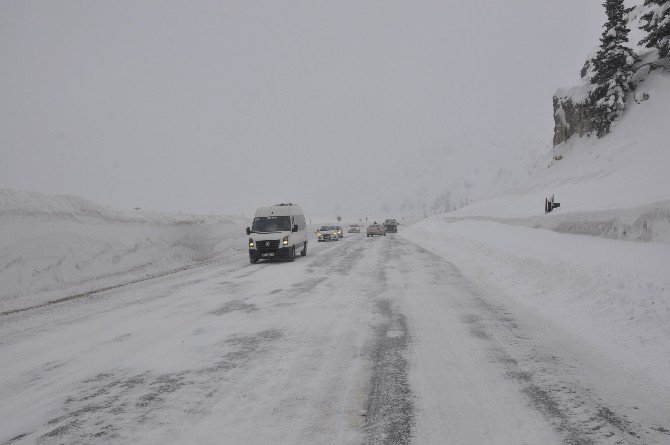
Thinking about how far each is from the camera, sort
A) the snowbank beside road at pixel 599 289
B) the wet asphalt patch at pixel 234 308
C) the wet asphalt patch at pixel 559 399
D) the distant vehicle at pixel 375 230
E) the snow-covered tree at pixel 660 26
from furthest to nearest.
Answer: the distant vehicle at pixel 375 230 < the snow-covered tree at pixel 660 26 < the wet asphalt patch at pixel 234 308 < the snowbank beside road at pixel 599 289 < the wet asphalt patch at pixel 559 399

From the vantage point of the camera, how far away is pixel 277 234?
18906 millimetres

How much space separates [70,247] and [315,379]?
40.8ft

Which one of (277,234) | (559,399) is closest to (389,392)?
(559,399)

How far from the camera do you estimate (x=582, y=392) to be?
14.0 ft

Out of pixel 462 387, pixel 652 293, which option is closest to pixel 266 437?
pixel 462 387

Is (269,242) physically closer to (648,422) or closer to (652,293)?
(652,293)

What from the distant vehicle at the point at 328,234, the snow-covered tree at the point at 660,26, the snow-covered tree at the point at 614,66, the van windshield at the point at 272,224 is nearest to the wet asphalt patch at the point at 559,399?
the van windshield at the point at 272,224

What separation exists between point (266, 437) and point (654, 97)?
37608 millimetres

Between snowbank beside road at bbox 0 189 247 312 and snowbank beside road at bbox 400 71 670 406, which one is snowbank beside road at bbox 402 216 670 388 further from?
snowbank beside road at bbox 0 189 247 312

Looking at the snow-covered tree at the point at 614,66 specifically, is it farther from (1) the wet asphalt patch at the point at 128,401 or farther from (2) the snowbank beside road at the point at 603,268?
(1) the wet asphalt patch at the point at 128,401

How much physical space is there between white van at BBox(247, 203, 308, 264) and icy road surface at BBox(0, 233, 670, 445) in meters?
9.62

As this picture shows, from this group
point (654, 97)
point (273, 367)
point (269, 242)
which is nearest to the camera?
point (273, 367)

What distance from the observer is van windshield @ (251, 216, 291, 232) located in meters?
19.7

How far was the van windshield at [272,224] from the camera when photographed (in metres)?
19.7
